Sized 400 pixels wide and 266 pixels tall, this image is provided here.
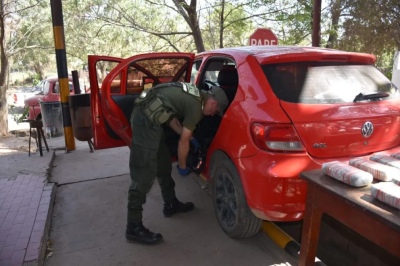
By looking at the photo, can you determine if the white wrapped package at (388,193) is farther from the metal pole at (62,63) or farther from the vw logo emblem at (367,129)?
the metal pole at (62,63)

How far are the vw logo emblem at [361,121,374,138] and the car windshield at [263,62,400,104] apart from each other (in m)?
0.21

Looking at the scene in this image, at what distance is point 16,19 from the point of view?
11.4 m

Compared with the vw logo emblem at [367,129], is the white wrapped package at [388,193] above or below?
below

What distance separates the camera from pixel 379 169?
1.67m

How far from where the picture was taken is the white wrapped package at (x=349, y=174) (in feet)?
5.22

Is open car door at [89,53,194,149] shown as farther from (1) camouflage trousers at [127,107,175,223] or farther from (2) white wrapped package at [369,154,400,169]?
(2) white wrapped package at [369,154,400,169]

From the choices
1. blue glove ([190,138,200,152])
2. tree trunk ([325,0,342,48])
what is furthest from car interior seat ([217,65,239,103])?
tree trunk ([325,0,342,48])

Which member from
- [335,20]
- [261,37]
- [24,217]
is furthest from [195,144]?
[335,20]

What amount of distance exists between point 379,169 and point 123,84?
3008 mm

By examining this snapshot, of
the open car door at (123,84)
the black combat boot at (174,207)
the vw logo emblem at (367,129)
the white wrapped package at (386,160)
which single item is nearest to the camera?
the white wrapped package at (386,160)

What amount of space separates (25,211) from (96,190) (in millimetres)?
920

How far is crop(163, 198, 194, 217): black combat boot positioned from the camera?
11.7 ft

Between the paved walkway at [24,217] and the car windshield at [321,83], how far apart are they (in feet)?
7.85

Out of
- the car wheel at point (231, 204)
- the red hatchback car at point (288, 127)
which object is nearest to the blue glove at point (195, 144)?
the red hatchback car at point (288, 127)
